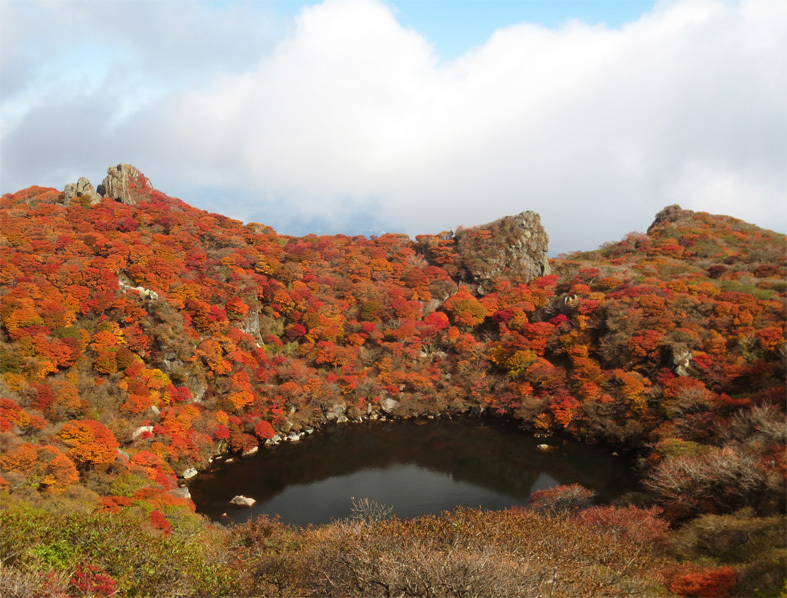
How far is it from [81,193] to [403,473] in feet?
182

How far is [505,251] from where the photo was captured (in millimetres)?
63719

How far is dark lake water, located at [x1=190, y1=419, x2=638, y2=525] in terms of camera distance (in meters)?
30.6

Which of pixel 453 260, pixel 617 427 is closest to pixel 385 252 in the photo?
pixel 453 260

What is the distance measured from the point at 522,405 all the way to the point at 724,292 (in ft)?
72.1

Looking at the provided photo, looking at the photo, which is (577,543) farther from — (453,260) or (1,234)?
(1,234)

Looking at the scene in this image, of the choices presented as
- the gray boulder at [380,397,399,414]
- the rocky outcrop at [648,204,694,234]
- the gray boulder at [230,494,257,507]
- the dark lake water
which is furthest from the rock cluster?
the rocky outcrop at [648,204,694,234]

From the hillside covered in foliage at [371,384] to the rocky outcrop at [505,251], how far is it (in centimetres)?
34

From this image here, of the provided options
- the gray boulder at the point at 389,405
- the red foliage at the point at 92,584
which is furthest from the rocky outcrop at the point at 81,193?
the red foliage at the point at 92,584

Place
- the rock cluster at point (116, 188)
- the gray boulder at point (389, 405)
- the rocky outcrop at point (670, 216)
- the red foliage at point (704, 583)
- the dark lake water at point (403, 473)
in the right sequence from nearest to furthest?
1. the red foliage at point (704, 583)
2. the dark lake water at point (403, 473)
3. the gray boulder at point (389, 405)
4. the rock cluster at point (116, 188)
5. the rocky outcrop at point (670, 216)

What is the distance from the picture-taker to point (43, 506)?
72.1 feet

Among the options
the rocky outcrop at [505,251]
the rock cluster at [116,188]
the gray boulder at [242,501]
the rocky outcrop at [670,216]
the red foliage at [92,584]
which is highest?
the rocky outcrop at [670,216]

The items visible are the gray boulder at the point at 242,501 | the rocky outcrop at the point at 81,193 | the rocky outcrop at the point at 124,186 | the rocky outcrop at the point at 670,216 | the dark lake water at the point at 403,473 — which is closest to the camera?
the gray boulder at the point at 242,501

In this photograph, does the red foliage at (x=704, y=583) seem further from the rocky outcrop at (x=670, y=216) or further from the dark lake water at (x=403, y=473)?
the rocky outcrop at (x=670, y=216)

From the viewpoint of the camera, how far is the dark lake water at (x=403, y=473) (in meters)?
30.6
